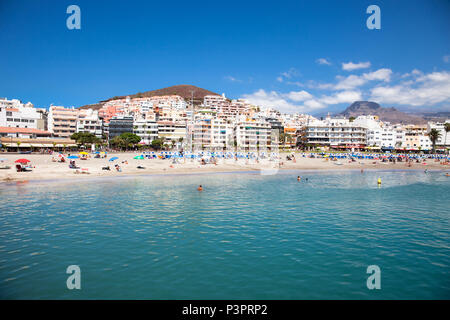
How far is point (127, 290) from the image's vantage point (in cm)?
1071

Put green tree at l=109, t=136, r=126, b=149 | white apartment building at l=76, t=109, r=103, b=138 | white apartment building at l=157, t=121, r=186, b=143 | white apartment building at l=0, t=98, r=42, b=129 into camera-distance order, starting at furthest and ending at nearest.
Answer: white apartment building at l=157, t=121, r=186, b=143 < white apartment building at l=76, t=109, r=103, b=138 < green tree at l=109, t=136, r=126, b=149 < white apartment building at l=0, t=98, r=42, b=129

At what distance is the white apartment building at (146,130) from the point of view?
399 ft

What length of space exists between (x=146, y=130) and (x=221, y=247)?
372ft

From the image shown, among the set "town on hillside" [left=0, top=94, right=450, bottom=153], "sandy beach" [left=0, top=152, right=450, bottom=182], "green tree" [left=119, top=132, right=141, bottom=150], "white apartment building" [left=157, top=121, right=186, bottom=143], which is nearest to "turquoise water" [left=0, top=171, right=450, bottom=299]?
"sandy beach" [left=0, top=152, right=450, bottom=182]

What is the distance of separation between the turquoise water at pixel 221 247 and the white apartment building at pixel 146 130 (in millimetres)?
94882

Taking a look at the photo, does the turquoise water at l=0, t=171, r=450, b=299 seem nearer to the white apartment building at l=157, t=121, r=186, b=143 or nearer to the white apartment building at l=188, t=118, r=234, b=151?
the white apartment building at l=188, t=118, r=234, b=151

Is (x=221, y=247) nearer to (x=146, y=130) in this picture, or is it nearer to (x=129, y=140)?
(x=129, y=140)

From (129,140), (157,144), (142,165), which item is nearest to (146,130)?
(157,144)

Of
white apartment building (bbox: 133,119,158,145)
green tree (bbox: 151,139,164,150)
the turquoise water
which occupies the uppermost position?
white apartment building (bbox: 133,119,158,145)

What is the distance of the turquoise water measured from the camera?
1101cm

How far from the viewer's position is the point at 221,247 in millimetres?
15141

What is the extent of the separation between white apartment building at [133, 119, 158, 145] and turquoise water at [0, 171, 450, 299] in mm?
94882
